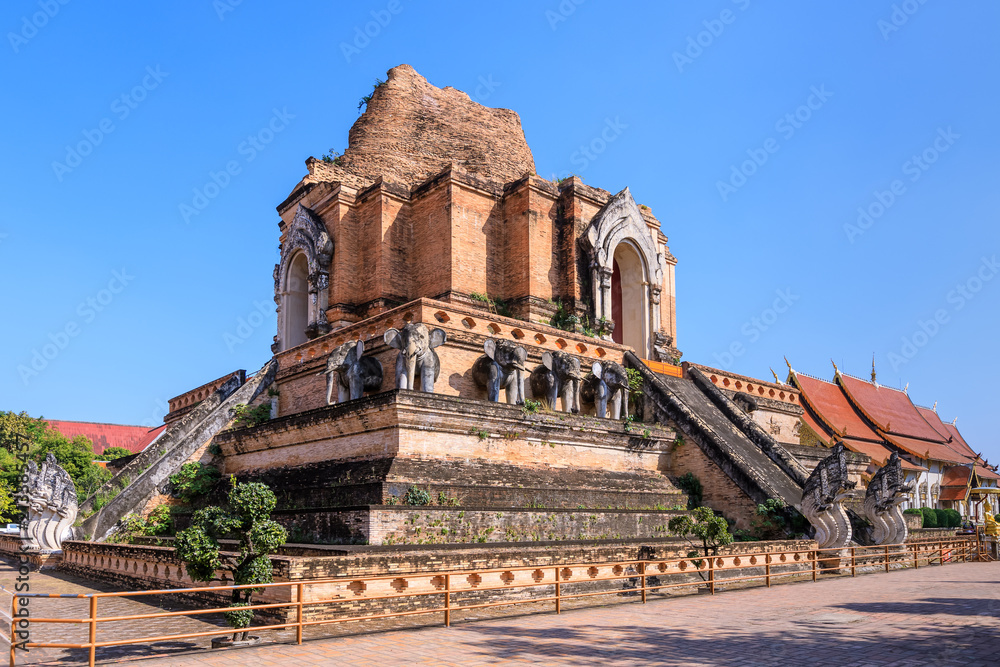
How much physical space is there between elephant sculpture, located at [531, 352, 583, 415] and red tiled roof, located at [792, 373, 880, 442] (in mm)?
18799

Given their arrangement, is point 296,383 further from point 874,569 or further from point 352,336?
point 874,569

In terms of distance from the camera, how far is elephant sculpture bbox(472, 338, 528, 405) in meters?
14.3

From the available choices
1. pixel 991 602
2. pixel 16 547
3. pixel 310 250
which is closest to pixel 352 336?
pixel 310 250

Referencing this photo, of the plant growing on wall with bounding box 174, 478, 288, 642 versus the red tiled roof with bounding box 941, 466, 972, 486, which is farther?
the red tiled roof with bounding box 941, 466, 972, 486

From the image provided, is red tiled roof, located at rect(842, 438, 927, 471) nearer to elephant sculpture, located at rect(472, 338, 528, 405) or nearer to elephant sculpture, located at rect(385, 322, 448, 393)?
elephant sculpture, located at rect(472, 338, 528, 405)

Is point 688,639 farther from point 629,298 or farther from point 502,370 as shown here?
point 629,298

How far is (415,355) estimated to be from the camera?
13.4 m

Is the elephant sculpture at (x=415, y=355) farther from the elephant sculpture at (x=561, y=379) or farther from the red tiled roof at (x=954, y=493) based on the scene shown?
the red tiled roof at (x=954, y=493)

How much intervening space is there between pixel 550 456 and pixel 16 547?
12.5m

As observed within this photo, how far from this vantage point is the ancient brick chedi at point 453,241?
18.7 metres

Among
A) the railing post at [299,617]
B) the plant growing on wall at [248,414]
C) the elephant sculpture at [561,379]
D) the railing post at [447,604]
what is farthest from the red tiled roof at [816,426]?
the railing post at [299,617]

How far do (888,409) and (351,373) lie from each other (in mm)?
A: 29265

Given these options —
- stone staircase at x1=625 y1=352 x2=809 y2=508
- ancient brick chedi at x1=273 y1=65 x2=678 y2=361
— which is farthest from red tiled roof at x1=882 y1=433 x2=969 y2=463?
stone staircase at x1=625 y1=352 x2=809 y2=508

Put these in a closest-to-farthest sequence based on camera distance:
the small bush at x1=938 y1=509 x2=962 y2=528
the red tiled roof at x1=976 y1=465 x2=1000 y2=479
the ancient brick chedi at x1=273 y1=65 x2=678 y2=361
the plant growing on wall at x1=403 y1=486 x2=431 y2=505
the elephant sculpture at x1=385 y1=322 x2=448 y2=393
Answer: the plant growing on wall at x1=403 y1=486 x2=431 y2=505 < the elephant sculpture at x1=385 y1=322 x2=448 y2=393 < the ancient brick chedi at x1=273 y1=65 x2=678 y2=361 < the small bush at x1=938 y1=509 x2=962 y2=528 < the red tiled roof at x1=976 y1=465 x2=1000 y2=479
